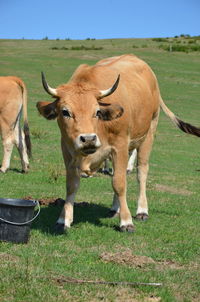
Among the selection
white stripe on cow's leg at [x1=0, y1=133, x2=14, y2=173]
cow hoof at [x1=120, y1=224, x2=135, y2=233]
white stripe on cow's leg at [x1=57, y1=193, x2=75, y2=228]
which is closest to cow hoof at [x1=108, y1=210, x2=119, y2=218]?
cow hoof at [x1=120, y1=224, x2=135, y2=233]

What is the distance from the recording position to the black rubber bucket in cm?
678


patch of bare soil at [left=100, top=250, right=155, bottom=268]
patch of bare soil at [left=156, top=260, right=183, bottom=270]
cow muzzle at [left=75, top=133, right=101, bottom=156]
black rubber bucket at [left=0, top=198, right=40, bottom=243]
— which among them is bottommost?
patch of bare soil at [left=156, top=260, right=183, bottom=270]

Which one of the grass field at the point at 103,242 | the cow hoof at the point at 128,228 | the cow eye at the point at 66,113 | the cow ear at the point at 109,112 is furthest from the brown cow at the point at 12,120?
the cow eye at the point at 66,113

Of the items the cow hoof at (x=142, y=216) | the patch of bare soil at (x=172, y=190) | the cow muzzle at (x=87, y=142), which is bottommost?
the patch of bare soil at (x=172, y=190)

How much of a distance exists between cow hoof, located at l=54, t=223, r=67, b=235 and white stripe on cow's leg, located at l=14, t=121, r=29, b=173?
5.47 meters

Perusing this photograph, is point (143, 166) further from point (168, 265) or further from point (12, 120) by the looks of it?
point (12, 120)

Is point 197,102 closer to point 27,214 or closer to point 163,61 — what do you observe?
point 163,61

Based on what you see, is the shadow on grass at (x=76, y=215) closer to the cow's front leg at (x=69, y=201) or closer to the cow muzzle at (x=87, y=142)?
the cow's front leg at (x=69, y=201)

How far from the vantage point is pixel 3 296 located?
5.12 meters

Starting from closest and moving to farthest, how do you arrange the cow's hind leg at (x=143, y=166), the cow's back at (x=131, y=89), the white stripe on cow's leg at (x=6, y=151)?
the cow's back at (x=131, y=89), the cow's hind leg at (x=143, y=166), the white stripe on cow's leg at (x=6, y=151)

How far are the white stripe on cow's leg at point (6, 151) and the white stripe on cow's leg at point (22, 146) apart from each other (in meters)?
0.18

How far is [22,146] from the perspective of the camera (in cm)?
1386

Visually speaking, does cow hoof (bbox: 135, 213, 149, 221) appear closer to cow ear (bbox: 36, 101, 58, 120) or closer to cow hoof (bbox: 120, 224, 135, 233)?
cow hoof (bbox: 120, 224, 135, 233)

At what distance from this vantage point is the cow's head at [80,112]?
23.1 feet
